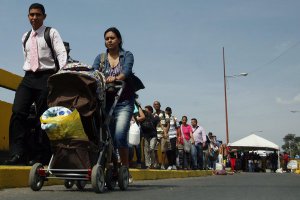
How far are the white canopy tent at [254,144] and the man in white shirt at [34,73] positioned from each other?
2792cm

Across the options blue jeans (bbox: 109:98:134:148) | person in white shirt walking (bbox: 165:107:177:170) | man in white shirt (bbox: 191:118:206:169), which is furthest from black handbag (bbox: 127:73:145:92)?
man in white shirt (bbox: 191:118:206:169)

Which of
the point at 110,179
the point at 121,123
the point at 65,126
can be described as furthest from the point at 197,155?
the point at 65,126

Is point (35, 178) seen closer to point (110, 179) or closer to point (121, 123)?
point (110, 179)

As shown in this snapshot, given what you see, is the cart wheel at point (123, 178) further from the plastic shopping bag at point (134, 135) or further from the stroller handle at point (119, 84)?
the plastic shopping bag at point (134, 135)

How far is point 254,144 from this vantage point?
33125mm

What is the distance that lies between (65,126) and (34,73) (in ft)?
4.08

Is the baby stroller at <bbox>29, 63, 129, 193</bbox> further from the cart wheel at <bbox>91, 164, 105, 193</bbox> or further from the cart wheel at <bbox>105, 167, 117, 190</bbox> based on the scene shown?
the cart wheel at <bbox>105, 167, 117, 190</bbox>

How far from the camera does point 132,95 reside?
20.5ft

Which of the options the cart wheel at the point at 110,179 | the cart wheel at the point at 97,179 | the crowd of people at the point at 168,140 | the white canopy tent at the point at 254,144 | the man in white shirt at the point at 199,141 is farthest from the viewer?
the white canopy tent at the point at 254,144

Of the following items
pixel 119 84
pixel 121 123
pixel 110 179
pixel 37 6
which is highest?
pixel 37 6

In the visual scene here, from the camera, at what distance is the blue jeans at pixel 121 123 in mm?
6027

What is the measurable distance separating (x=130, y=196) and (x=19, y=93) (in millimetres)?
1981

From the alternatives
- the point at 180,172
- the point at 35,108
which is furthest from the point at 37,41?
the point at 180,172

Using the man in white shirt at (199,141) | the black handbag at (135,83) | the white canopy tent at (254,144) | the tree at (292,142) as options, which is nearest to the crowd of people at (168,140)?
the man in white shirt at (199,141)
